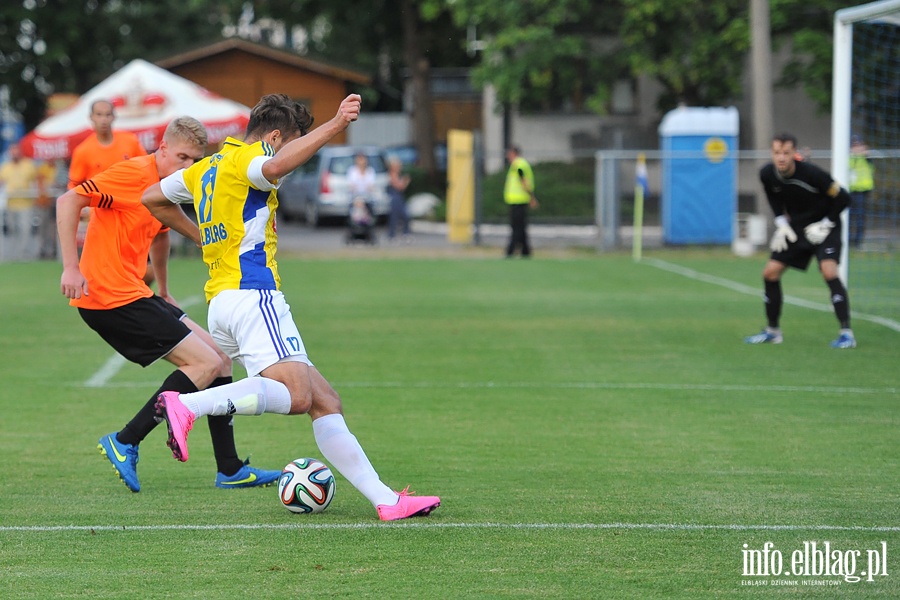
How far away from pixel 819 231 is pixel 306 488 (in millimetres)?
7649

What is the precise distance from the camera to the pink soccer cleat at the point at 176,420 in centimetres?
542

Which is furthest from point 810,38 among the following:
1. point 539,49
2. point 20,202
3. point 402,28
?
point 20,202

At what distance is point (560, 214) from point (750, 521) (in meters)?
25.3

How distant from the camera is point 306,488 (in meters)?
5.88

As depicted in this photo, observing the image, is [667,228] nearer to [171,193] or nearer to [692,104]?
[692,104]

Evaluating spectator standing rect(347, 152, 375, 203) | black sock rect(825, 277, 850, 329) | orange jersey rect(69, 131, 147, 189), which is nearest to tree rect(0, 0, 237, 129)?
spectator standing rect(347, 152, 375, 203)

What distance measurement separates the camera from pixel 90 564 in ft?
16.6

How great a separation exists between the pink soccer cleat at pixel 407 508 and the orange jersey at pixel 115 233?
194 cm

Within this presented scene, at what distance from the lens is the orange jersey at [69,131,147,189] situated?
12500 millimetres

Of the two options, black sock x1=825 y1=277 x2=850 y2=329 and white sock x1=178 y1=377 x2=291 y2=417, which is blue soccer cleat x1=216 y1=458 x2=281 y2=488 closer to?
white sock x1=178 y1=377 x2=291 y2=417

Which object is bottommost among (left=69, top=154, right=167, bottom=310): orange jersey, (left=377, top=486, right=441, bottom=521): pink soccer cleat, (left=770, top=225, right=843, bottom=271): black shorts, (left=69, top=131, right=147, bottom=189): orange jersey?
(left=377, top=486, right=441, bottom=521): pink soccer cleat

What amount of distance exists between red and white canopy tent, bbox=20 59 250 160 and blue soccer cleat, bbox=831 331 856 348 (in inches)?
570

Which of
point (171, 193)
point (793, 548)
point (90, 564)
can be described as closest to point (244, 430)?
point (171, 193)

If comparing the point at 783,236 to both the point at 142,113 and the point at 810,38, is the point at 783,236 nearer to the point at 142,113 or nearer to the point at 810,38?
the point at 142,113
